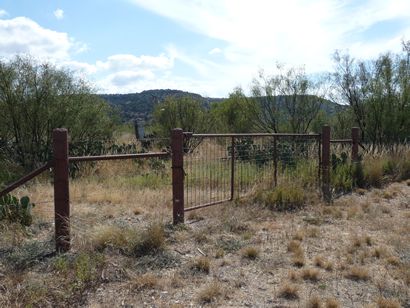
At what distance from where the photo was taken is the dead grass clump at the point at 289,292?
181 inches

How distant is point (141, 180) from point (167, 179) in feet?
2.03

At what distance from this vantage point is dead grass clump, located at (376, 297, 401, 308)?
14.2 feet

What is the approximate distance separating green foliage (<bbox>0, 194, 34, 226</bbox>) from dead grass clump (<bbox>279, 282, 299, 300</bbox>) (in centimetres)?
380

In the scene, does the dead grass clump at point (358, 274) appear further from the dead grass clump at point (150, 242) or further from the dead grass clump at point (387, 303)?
the dead grass clump at point (150, 242)

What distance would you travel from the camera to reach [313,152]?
440 inches

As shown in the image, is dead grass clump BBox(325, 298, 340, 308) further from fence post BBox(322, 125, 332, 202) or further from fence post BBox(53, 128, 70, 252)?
fence post BBox(322, 125, 332, 202)

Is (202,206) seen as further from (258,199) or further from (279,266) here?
(279,266)

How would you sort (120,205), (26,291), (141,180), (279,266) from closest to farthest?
(26,291) → (279,266) → (120,205) → (141,180)

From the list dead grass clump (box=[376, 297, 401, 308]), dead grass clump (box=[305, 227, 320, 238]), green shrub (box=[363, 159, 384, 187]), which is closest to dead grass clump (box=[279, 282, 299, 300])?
dead grass clump (box=[376, 297, 401, 308])

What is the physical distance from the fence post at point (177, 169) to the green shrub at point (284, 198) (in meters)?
2.18

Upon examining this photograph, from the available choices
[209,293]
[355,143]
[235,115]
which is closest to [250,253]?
[209,293]

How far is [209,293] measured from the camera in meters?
4.55

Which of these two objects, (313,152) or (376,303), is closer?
(376,303)

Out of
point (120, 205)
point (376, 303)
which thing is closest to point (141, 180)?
point (120, 205)
